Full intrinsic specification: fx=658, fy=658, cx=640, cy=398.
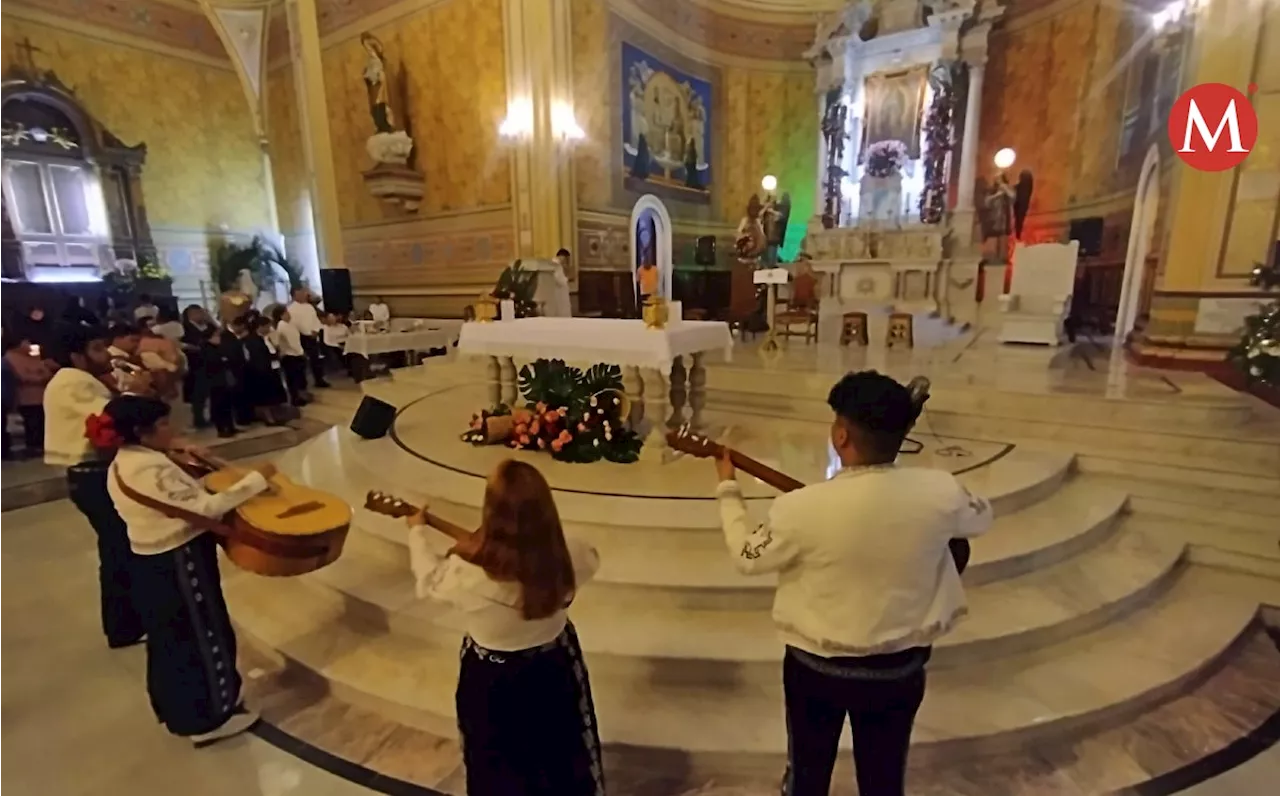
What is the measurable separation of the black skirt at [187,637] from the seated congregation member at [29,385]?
17.9ft

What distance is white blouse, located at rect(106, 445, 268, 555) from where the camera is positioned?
2389mm

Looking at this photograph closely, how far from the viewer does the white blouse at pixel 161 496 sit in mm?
2389

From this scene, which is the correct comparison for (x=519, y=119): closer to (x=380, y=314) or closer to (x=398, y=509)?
(x=380, y=314)

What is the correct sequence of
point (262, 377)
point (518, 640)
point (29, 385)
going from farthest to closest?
point (262, 377) < point (29, 385) < point (518, 640)

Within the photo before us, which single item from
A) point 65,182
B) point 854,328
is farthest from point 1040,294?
point 65,182

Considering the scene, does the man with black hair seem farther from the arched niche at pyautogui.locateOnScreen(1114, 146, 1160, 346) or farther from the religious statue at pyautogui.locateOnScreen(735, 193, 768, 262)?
the arched niche at pyautogui.locateOnScreen(1114, 146, 1160, 346)

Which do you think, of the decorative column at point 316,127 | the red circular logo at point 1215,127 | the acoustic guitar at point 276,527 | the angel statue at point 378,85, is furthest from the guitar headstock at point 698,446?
the decorative column at point 316,127

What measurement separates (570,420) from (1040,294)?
6973 millimetres

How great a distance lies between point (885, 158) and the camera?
11.7m

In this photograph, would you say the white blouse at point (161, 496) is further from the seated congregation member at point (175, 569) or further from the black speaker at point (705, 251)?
the black speaker at point (705, 251)

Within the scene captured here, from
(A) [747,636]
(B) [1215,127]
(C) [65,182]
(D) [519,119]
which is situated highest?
(D) [519,119]

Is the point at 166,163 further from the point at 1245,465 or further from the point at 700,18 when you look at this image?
the point at 1245,465

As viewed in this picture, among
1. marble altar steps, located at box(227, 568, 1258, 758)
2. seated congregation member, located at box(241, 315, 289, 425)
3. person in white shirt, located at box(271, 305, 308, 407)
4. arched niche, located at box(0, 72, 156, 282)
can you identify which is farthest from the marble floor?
arched niche, located at box(0, 72, 156, 282)

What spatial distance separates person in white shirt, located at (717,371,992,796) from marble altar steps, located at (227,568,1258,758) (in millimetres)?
936
